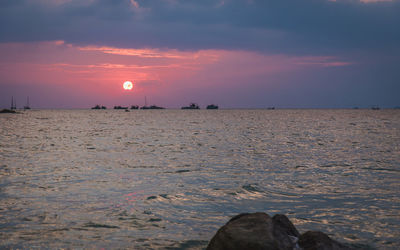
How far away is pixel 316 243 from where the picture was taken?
21.1ft

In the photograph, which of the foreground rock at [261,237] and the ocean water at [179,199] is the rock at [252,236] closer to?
the foreground rock at [261,237]

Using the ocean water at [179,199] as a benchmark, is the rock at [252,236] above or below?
above

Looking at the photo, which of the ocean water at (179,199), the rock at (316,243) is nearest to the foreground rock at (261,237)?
the rock at (316,243)

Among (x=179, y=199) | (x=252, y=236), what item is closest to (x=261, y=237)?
(x=252, y=236)

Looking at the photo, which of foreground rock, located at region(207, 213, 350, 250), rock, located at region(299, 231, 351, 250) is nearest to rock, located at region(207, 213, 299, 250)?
foreground rock, located at region(207, 213, 350, 250)

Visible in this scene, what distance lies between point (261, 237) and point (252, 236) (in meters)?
0.17

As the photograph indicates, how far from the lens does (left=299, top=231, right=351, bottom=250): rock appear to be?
641cm

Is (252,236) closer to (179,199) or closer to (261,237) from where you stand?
(261,237)

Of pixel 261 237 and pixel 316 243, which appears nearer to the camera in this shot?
pixel 261 237

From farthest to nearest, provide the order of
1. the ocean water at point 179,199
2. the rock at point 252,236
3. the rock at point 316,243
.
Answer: the ocean water at point 179,199 < the rock at point 316,243 < the rock at point 252,236

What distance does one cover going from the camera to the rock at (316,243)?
21.0 feet

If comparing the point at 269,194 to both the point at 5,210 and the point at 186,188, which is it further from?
the point at 5,210

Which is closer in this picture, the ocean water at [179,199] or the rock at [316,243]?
the rock at [316,243]

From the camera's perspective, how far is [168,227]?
370 inches
